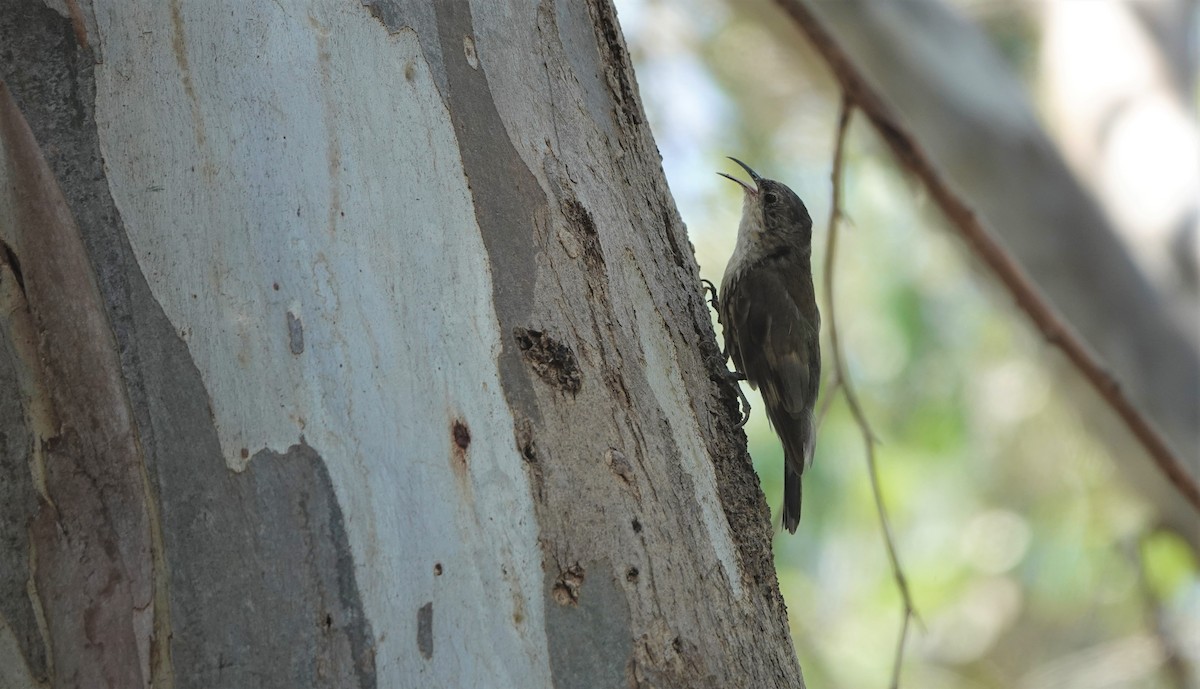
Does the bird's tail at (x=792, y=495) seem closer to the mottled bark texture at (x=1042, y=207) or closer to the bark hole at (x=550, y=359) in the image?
the mottled bark texture at (x=1042, y=207)

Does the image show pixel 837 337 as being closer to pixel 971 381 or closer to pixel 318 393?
pixel 318 393

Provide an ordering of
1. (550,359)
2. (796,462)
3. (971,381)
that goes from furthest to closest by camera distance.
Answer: (971,381) < (796,462) < (550,359)

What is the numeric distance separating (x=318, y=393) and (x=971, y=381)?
8.90 m

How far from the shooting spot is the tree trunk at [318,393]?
149 cm

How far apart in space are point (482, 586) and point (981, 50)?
4.65 metres

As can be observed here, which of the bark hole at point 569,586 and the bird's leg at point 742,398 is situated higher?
the bird's leg at point 742,398

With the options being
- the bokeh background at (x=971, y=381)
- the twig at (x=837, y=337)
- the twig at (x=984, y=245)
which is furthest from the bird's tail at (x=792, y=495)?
the bokeh background at (x=971, y=381)

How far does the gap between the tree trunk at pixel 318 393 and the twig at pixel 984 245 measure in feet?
5.33

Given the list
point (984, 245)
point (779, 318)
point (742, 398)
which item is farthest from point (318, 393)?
point (779, 318)

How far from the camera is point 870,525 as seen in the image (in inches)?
360

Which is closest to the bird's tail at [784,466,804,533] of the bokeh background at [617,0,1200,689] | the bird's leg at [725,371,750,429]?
the bird's leg at [725,371,750,429]

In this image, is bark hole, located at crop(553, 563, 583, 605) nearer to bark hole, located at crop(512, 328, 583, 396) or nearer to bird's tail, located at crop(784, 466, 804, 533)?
bark hole, located at crop(512, 328, 583, 396)

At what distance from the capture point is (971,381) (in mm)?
9781

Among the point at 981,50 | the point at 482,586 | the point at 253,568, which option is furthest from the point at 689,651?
the point at 981,50
